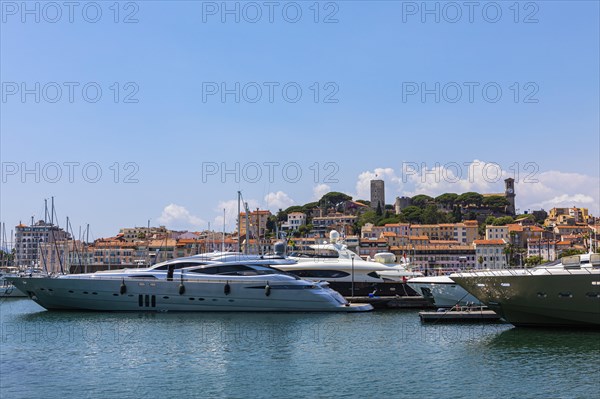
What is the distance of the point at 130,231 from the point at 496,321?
5175 inches

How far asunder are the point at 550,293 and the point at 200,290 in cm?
1901

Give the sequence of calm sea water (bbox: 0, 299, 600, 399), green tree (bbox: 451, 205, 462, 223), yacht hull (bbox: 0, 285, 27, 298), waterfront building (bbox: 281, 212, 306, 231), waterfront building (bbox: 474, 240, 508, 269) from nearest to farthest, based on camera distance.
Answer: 1. calm sea water (bbox: 0, 299, 600, 399)
2. yacht hull (bbox: 0, 285, 27, 298)
3. waterfront building (bbox: 474, 240, 508, 269)
4. green tree (bbox: 451, 205, 462, 223)
5. waterfront building (bbox: 281, 212, 306, 231)

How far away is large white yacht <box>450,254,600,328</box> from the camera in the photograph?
26.5 m

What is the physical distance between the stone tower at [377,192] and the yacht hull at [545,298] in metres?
147

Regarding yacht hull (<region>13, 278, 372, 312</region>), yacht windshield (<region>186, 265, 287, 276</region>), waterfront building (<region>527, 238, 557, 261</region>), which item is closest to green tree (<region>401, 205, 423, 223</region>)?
waterfront building (<region>527, 238, 557, 261</region>)

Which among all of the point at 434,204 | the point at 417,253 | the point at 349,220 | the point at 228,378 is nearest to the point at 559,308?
the point at 228,378

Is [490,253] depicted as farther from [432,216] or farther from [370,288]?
[370,288]

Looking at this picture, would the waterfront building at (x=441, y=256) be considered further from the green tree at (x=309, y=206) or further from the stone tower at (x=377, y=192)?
the stone tower at (x=377, y=192)

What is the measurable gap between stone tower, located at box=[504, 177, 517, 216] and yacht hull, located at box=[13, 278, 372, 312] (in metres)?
134

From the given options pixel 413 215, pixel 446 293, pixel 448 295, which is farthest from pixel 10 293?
pixel 413 215

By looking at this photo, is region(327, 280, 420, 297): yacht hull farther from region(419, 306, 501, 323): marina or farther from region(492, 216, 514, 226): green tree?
region(492, 216, 514, 226): green tree

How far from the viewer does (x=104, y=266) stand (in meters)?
88.6

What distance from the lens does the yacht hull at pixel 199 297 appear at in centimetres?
3778

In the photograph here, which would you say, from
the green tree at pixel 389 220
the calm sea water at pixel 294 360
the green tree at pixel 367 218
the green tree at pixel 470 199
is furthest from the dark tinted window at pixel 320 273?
the green tree at pixel 470 199
